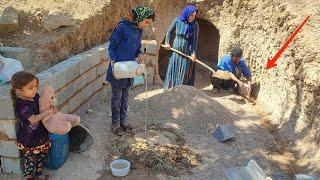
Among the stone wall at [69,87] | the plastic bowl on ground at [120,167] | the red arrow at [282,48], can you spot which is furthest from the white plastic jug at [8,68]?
the red arrow at [282,48]

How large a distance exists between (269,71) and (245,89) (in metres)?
0.70

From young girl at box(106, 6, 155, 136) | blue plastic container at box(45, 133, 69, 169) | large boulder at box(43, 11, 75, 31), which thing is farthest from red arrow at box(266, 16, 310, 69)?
blue plastic container at box(45, 133, 69, 169)

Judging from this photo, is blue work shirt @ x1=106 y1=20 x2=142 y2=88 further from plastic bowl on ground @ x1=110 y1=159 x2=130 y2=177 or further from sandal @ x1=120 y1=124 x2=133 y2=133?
plastic bowl on ground @ x1=110 y1=159 x2=130 y2=177

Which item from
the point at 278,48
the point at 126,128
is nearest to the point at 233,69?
the point at 278,48

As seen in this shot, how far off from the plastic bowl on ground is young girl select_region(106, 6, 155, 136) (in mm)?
904

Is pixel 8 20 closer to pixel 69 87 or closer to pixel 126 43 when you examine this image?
pixel 69 87

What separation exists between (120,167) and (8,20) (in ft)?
9.21

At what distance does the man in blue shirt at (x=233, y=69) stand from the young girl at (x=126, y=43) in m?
2.54

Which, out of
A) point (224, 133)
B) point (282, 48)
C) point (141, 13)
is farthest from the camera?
point (282, 48)

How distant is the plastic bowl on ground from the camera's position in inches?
165

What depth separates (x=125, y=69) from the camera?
4.66m

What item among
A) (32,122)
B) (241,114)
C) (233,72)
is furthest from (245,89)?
(32,122)

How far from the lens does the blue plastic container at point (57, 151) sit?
4.09m

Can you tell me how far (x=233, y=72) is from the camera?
720cm
